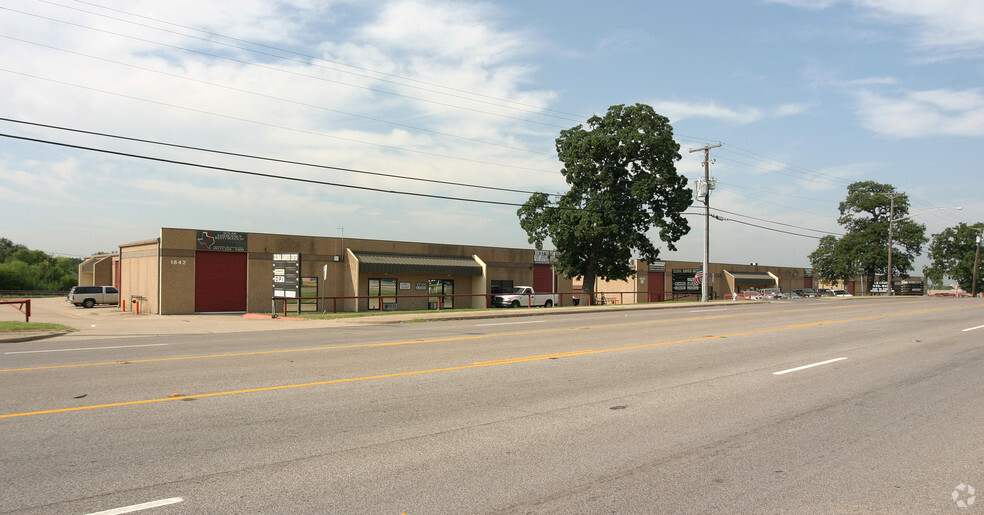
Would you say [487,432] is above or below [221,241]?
below

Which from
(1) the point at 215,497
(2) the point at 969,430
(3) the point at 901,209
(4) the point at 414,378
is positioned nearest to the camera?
(1) the point at 215,497

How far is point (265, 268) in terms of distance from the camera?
115 ft

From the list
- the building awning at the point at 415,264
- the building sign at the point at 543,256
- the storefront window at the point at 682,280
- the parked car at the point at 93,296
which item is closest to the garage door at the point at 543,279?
the building sign at the point at 543,256

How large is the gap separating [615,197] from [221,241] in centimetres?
2527

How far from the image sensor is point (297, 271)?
89.7 feet

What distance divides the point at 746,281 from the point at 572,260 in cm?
3689

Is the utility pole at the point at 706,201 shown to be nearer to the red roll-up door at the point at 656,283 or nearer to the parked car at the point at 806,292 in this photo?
the red roll-up door at the point at 656,283

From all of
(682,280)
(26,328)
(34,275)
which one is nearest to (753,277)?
(682,280)

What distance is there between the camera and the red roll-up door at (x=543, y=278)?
47.8m

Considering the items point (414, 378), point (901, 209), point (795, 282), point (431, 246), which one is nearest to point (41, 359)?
point (414, 378)

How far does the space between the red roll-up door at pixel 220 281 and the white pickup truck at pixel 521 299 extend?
615 inches

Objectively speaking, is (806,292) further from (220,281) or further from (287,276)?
(220,281)

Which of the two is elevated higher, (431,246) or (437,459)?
(431,246)

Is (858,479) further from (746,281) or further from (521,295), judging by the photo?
(746,281)
